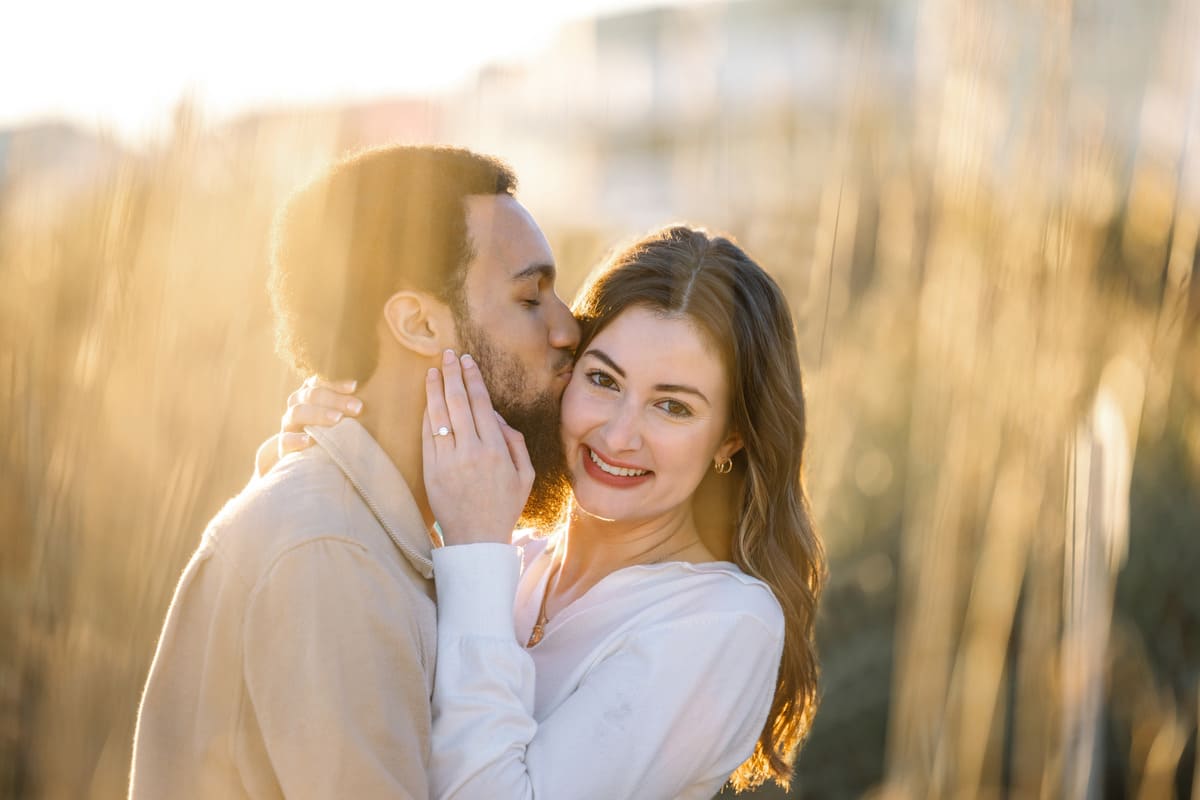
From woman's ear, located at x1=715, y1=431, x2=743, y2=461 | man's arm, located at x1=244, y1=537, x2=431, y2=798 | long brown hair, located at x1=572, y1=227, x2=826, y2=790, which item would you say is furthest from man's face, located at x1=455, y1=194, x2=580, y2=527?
man's arm, located at x1=244, y1=537, x2=431, y2=798

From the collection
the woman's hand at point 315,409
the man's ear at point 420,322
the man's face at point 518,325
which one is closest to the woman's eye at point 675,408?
the man's face at point 518,325

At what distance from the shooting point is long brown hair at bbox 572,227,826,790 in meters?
2.64

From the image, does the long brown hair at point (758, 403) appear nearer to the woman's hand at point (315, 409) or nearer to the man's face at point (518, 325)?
the man's face at point (518, 325)

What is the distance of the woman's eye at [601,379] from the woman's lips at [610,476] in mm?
154

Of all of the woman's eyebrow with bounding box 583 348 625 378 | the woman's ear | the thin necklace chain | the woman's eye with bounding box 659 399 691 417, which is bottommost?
the thin necklace chain

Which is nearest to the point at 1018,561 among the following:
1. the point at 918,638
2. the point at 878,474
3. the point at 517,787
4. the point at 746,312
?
the point at 918,638

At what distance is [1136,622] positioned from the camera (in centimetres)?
376

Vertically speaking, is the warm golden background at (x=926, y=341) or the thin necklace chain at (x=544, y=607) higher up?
the warm golden background at (x=926, y=341)

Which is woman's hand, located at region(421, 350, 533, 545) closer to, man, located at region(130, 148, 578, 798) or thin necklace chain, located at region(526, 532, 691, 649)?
man, located at region(130, 148, 578, 798)

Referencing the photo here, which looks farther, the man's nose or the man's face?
the man's nose

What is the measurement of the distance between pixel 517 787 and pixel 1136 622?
266 cm

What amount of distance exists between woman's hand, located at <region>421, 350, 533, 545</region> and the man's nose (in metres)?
0.27

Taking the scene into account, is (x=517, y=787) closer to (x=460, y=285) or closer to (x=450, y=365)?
(x=450, y=365)

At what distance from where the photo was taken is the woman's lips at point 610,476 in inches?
100
